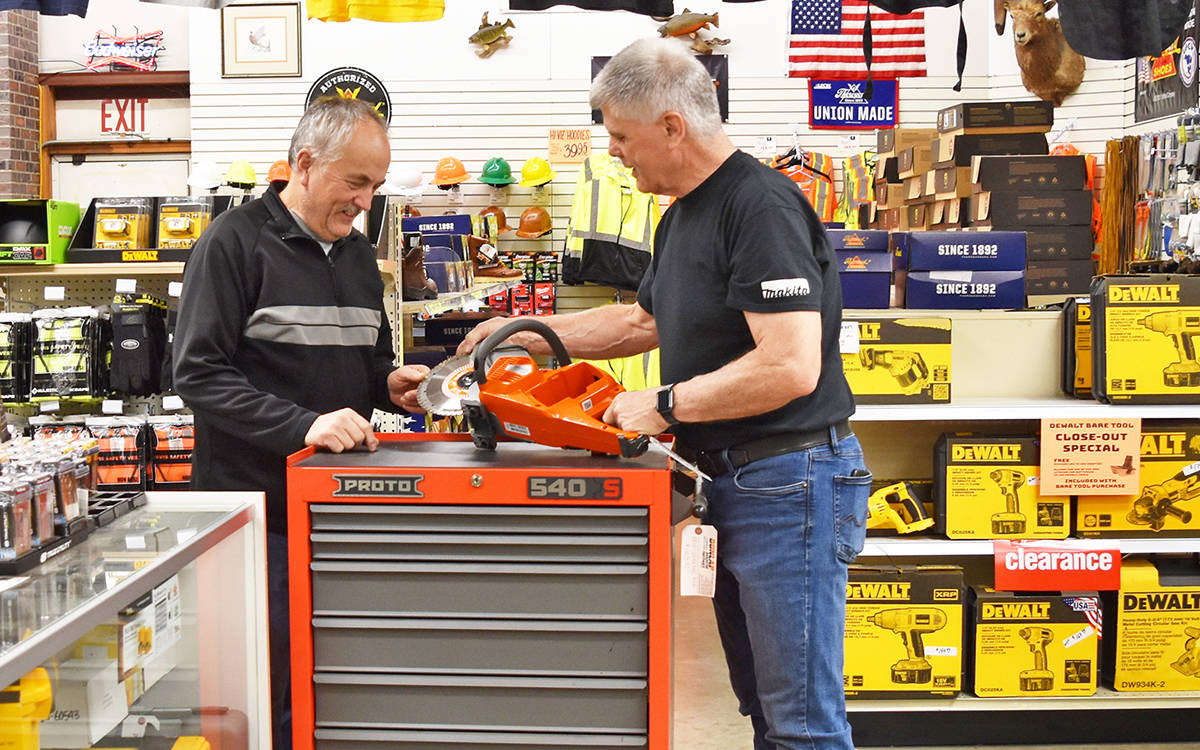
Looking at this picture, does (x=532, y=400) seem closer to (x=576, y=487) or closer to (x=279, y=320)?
(x=576, y=487)

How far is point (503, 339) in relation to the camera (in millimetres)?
2020

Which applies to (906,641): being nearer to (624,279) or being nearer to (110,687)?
(110,687)

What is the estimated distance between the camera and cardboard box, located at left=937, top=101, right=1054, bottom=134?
18.5 ft

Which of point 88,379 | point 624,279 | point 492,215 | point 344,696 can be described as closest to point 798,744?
point 344,696

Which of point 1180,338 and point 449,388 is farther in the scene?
point 1180,338

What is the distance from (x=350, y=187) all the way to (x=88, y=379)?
3.78 meters

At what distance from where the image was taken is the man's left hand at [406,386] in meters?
2.49

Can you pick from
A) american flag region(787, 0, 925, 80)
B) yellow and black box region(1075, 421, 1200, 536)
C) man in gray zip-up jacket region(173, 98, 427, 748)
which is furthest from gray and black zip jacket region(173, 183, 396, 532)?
american flag region(787, 0, 925, 80)

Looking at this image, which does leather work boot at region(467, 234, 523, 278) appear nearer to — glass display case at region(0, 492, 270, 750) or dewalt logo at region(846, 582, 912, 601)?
dewalt logo at region(846, 582, 912, 601)

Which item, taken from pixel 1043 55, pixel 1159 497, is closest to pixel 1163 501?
pixel 1159 497

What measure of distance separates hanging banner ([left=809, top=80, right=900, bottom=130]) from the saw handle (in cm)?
691

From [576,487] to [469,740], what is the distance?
47 cm

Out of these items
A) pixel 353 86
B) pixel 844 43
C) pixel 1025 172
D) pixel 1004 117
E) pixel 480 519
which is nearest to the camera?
pixel 480 519

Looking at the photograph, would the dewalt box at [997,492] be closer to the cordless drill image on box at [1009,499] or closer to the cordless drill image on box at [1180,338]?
the cordless drill image on box at [1009,499]
